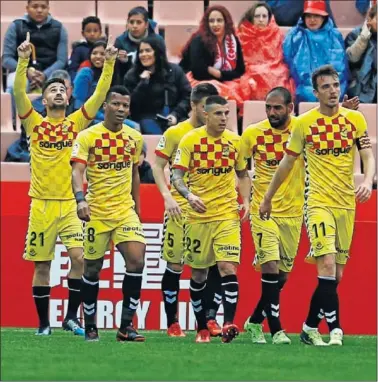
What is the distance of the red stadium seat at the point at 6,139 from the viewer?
17.5 meters

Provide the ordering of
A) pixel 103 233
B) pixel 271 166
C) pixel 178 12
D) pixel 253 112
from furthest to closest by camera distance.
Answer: pixel 178 12, pixel 253 112, pixel 271 166, pixel 103 233

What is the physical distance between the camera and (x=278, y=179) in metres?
12.5

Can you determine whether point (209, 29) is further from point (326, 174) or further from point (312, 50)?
point (326, 174)

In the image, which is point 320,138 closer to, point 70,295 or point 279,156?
point 279,156

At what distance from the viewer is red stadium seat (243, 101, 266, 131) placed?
17438 mm

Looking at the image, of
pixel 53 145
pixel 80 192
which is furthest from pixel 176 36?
pixel 80 192

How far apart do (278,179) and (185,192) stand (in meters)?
0.85

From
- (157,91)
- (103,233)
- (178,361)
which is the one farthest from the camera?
(157,91)

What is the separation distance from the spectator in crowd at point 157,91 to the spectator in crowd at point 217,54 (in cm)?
69

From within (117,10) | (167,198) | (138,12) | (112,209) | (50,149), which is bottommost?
(112,209)

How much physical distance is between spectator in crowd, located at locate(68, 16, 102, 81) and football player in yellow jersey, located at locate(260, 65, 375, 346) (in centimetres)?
598

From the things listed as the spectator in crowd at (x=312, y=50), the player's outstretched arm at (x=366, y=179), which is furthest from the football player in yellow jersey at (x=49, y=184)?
the spectator in crowd at (x=312, y=50)

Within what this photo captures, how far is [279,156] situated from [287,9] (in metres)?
6.25

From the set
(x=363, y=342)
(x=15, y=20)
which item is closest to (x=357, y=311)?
(x=363, y=342)
